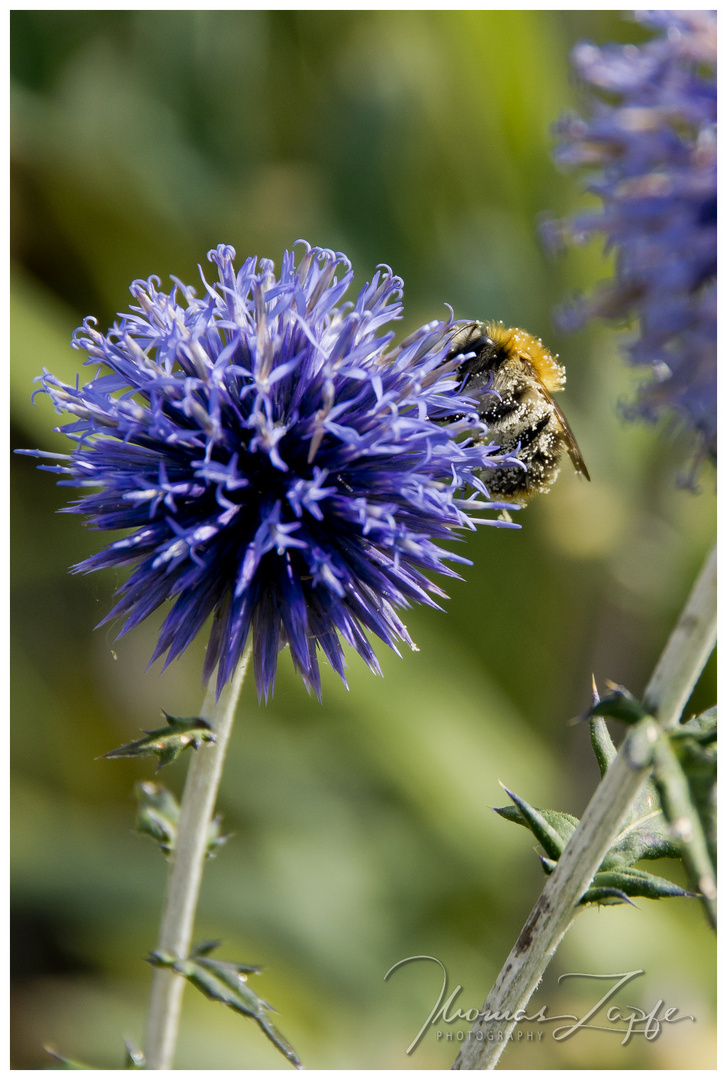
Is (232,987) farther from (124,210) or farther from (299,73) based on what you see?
(299,73)

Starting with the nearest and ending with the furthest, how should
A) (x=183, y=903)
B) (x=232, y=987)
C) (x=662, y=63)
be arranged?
(x=662, y=63), (x=232, y=987), (x=183, y=903)

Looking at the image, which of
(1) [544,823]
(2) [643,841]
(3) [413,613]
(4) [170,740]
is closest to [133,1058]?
(4) [170,740]

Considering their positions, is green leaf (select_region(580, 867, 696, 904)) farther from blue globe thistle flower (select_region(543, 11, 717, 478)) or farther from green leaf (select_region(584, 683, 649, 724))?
blue globe thistle flower (select_region(543, 11, 717, 478))

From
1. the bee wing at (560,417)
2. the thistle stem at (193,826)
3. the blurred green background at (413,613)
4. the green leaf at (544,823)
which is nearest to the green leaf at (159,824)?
the thistle stem at (193,826)

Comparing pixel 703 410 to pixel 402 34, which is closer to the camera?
pixel 703 410

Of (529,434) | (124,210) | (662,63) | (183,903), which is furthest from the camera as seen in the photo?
(124,210)

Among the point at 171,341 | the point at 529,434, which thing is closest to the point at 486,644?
the point at 529,434

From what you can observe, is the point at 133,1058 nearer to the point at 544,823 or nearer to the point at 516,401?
the point at 544,823
